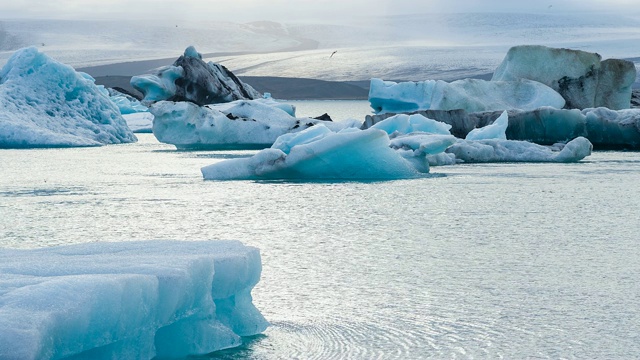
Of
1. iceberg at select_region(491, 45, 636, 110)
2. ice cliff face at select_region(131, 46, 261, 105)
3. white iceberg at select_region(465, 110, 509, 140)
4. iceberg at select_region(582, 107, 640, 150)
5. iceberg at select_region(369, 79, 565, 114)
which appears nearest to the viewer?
white iceberg at select_region(465, 110, 509, 140)

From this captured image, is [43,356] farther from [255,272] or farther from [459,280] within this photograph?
[459,280]

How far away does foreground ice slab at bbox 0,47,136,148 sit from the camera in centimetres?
1775

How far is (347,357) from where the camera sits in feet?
12.3

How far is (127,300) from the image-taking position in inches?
119

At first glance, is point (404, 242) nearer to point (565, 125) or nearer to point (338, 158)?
point (338, 158)

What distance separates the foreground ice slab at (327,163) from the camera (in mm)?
10594

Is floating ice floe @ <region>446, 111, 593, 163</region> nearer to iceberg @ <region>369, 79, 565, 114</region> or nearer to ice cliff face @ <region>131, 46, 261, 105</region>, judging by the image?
iceberg @ <region>369, 79, 565, 114</region>

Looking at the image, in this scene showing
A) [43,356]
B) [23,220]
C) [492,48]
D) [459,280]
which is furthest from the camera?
[492,48]

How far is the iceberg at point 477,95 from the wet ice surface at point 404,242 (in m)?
7.26

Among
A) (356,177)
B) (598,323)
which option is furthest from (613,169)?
(598,323)

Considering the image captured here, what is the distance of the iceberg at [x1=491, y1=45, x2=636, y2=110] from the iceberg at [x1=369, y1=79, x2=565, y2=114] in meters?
0.89

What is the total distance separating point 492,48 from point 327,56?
37.7ft

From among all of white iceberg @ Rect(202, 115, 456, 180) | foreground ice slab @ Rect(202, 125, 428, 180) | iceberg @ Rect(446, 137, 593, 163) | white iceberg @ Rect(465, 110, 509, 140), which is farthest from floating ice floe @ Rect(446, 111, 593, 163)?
foreground ice slab @ Rect(202, 125, 428, 180)

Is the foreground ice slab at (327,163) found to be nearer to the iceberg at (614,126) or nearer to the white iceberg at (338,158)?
the white iceberg at (338,158)
